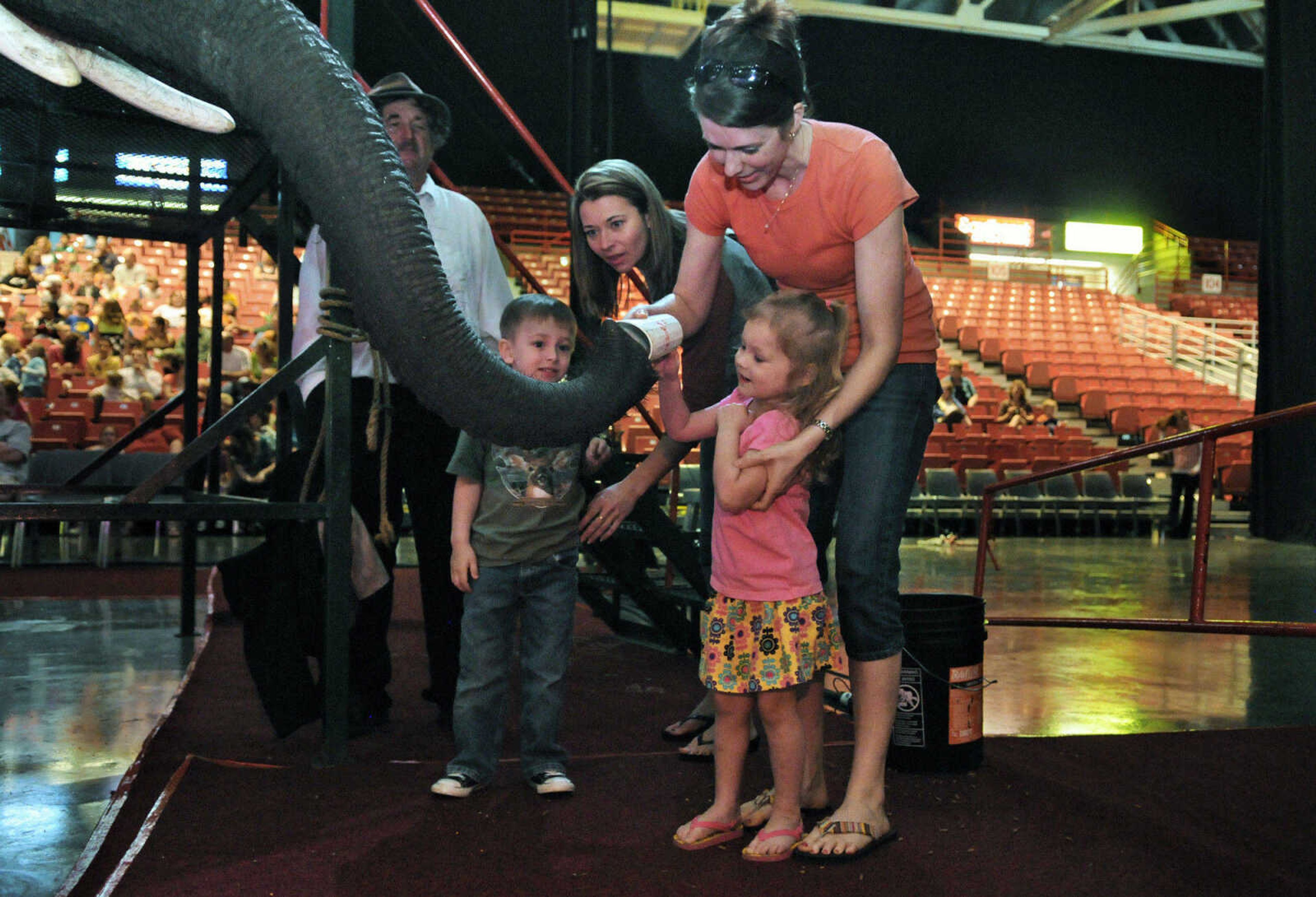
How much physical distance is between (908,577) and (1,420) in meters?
6.59

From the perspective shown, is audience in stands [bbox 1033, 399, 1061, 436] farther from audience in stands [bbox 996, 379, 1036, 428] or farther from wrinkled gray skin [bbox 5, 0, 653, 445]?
wrinkled gray skin [bbox 5, 0, 653, 445]

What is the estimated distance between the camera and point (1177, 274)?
26953 millimetres

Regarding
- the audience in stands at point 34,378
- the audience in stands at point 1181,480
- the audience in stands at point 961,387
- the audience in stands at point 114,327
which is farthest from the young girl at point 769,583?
the audience in stands at point 961,387

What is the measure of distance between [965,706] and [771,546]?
0.91 meters

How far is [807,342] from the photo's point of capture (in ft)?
7.36

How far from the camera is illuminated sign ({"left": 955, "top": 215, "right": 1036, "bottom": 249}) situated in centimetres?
2736

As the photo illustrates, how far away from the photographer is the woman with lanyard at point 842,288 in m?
2.10

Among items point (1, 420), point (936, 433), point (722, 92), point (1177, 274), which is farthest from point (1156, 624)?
point (1177, 274)

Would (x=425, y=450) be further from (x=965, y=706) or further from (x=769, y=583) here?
(x=965, y=706)

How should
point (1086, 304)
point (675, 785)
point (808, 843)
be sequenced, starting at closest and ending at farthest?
point (808, 843) → point (675, 785) → point (1086, 304)

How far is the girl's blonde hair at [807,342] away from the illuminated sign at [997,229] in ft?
85.9

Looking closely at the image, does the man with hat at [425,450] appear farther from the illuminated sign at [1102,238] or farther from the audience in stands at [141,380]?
the illuminated sign at [1102,238]

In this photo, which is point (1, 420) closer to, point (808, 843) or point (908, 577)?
point (908, 577)

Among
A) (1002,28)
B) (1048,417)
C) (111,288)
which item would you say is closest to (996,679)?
(1048,417)
